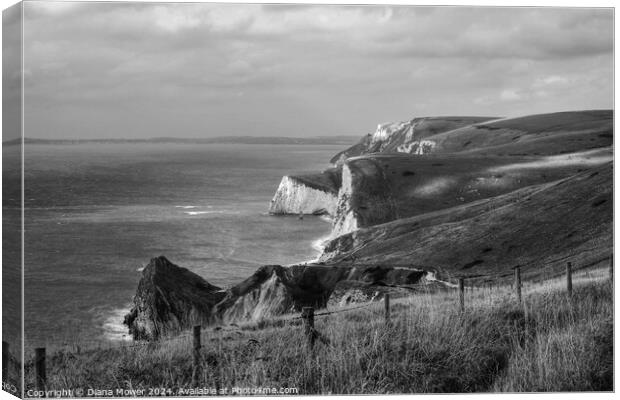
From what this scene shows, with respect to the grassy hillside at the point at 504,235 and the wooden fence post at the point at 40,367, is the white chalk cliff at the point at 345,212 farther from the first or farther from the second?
the wooden fence post at the point at 40,367

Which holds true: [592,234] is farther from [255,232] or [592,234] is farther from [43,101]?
[255,232]

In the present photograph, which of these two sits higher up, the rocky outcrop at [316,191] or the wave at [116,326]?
the rocky outcrop at [316,191]

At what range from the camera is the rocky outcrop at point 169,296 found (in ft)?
149

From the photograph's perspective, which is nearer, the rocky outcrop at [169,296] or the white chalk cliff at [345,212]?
the rocky outcrop at [169,296]

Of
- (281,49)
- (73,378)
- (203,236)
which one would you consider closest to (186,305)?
(203,236)

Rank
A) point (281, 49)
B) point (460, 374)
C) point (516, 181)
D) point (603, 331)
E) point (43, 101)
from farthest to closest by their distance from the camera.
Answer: point (516, 181) < point (281, 49) < point (43, 101) < point (603, 331) < point (460, 374)

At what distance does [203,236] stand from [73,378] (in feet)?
143

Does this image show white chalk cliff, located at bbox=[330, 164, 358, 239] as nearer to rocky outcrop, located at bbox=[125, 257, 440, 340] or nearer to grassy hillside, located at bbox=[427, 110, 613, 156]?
grassy hillside, located at bbox=[427, 110, 613, 156]

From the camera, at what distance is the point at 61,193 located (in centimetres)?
4462

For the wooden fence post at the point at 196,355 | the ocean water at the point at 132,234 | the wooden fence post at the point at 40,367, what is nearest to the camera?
the wooden fence post at the point at 40,367

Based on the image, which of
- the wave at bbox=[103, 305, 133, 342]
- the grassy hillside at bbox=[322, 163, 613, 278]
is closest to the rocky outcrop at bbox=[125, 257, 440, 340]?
the wave at bbox=[103, 305, 133, 342]

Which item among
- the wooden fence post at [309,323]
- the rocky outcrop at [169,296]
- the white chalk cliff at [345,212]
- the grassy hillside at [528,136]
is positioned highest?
the grassy hillside at [528,136]

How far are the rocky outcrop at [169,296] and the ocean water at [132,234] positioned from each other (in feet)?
4.61

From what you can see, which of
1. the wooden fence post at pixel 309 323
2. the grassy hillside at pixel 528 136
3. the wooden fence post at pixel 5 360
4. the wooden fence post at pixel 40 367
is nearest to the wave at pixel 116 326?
the wooden fence post at pixel 5 360
